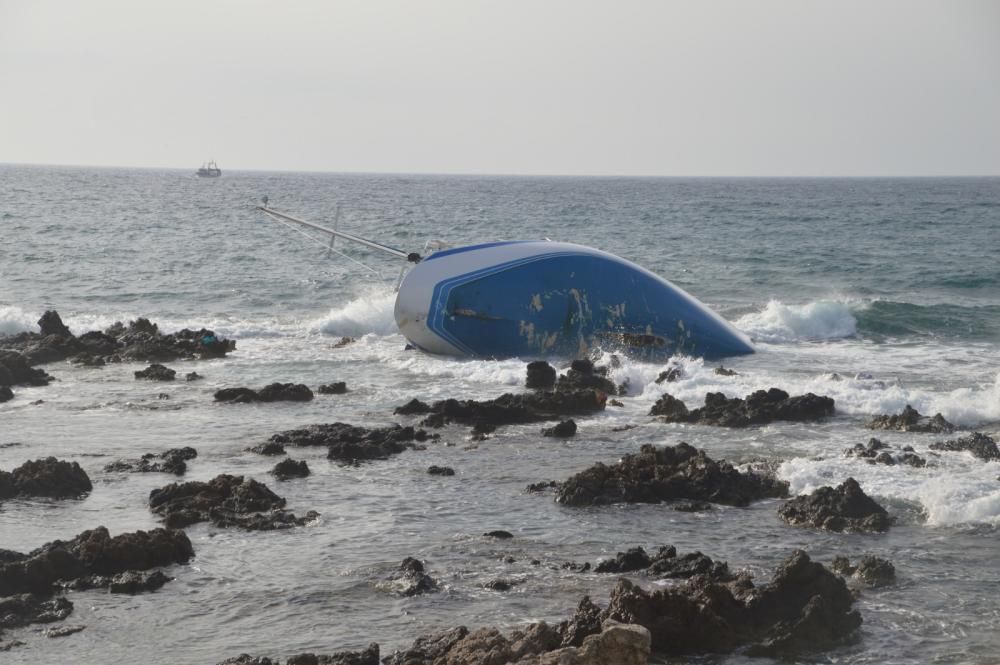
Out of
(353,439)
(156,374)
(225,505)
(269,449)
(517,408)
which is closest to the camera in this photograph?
(225,505)

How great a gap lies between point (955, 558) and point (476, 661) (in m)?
5.85

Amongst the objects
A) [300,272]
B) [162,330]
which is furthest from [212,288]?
[162,330]

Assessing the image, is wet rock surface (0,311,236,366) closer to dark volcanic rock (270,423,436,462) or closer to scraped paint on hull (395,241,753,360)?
scraped paint on hull (395,241,753,360)

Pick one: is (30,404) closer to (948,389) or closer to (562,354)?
(562,354)

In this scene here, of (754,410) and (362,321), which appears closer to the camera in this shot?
(754,410)

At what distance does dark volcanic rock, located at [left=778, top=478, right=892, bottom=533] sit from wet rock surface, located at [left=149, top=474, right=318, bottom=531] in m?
5.40

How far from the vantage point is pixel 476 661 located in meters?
8.43

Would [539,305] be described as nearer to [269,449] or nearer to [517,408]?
[517,408]

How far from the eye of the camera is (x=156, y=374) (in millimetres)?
23219

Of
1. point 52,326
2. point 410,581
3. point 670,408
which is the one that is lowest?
point 52,326

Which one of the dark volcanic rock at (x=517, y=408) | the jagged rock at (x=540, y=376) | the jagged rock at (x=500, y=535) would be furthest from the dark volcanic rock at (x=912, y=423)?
the jagged rock at (x=500, y=535)

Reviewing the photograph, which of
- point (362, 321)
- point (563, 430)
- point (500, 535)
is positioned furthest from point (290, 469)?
point (362, 321)

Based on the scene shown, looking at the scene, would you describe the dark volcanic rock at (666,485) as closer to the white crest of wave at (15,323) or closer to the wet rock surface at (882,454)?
the wet rock surface at (882,454)

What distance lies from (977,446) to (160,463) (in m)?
10.9
